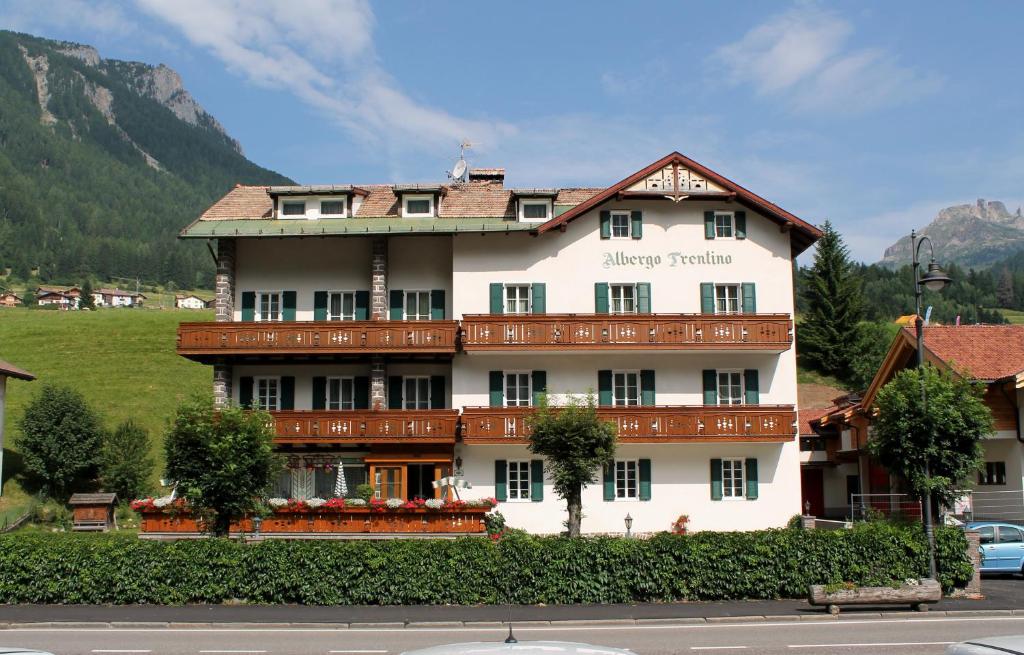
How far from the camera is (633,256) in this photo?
119 ft

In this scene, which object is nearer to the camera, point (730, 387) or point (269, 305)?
point (730, 387)

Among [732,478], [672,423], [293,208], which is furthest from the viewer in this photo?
[293,208]

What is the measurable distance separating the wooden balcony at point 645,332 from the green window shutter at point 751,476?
13.7 ft

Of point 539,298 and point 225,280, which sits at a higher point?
point 225,280

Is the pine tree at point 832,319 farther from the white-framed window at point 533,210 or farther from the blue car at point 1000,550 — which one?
the blue car at point 1000,550

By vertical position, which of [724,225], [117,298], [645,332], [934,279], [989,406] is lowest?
[989,406]

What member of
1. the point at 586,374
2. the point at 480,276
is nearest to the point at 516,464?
the point at 586,374

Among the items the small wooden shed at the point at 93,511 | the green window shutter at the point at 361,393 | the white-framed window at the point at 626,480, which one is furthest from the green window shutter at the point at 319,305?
the white-framed window at the point at 626,480

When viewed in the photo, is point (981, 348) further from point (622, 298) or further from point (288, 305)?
point (288, 305)

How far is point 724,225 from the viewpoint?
1441 inches

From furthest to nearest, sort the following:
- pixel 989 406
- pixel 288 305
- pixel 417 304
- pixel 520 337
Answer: pixel 417 304 → pixel 288 305 → pixel 520 337 → pixel 989 406

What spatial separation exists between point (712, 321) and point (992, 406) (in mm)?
9857

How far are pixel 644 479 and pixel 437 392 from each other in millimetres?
8332

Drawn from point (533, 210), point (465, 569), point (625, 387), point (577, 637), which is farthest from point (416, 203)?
point (577, 637)
